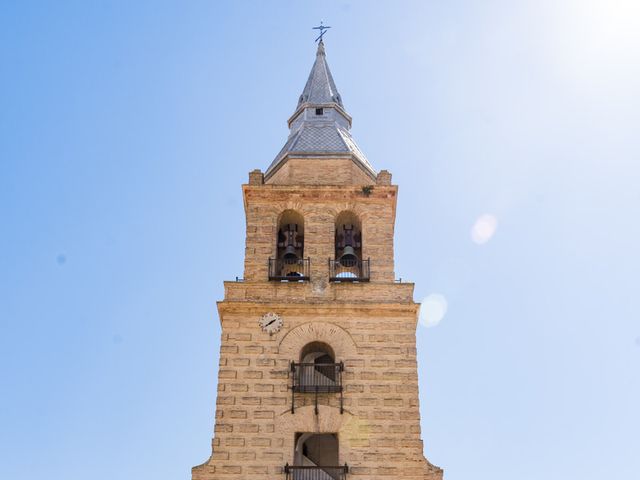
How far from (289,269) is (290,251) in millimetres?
676

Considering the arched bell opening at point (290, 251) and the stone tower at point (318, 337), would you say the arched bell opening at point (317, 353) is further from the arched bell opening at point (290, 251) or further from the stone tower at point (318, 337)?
the arched bell opening at point (290, 251)

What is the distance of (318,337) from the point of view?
26.5 meters

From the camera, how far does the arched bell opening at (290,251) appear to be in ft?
92.5

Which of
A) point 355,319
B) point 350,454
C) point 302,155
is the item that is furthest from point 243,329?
point 302,155

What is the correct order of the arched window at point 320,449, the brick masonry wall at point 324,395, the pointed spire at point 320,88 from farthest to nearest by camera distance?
the pointed spire at point 320,88 → the arched window at point 320,449 → the brick masonry wall at point 324,395

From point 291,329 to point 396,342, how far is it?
317 cm

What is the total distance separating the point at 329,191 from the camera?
97.5 ft

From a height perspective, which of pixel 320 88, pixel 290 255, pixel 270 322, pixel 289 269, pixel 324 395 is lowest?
pixel 324 395

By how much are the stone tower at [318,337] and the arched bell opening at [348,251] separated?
4cm

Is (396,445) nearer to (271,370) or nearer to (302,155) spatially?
(271,370)

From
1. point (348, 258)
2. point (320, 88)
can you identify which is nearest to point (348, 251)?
point (348, 258)

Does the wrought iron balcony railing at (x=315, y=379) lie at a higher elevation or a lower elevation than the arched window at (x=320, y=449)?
higher

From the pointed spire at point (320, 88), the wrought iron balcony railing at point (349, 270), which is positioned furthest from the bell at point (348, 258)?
the pointed spire at point (320, 88)

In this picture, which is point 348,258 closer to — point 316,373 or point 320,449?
point 316,373
